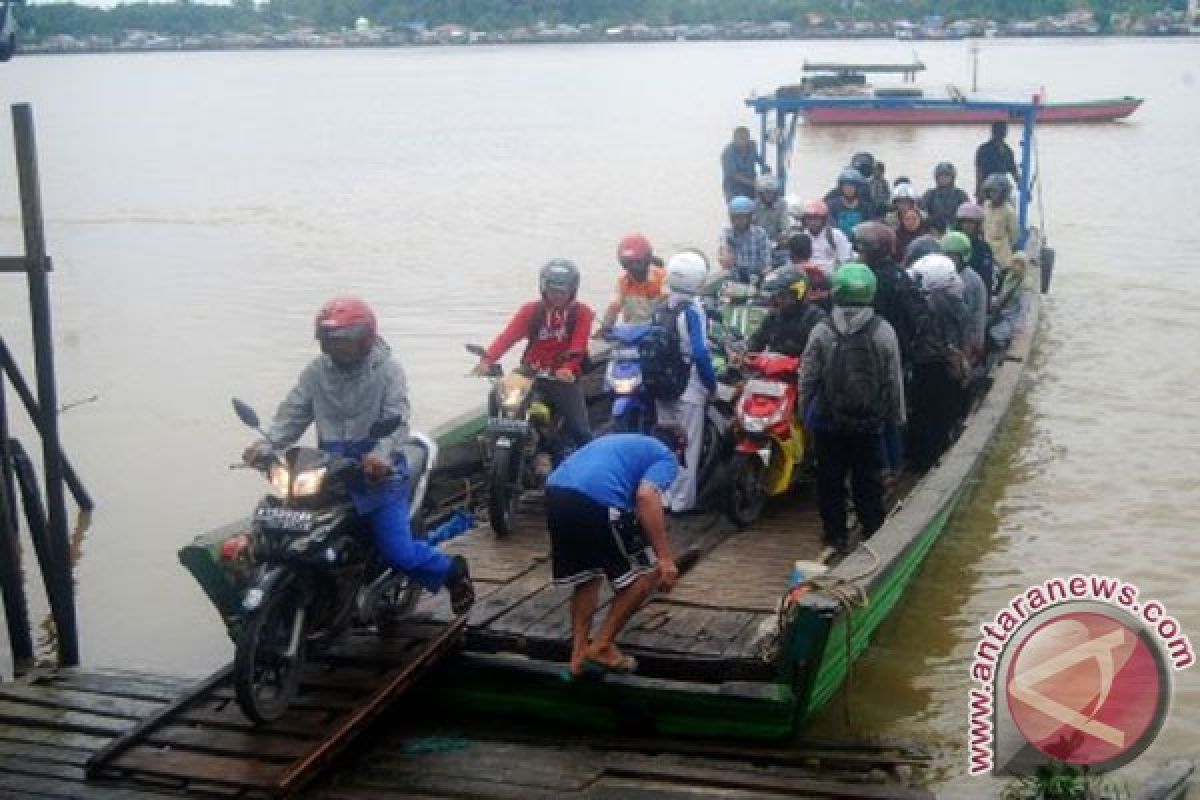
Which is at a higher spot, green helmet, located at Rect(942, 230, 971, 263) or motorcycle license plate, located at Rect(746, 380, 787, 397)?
green helmet, located at Rect(942, 230, 971, 263)

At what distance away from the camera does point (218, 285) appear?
24094 millimetres

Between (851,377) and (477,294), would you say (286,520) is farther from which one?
(477,294)

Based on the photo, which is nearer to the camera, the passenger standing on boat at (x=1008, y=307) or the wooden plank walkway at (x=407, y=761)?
the wooden plank walkway at (x=407, y=761)

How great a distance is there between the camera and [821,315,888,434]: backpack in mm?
8031

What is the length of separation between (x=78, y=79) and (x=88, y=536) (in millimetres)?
99718

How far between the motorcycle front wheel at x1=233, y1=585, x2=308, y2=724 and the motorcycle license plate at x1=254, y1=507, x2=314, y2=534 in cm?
24

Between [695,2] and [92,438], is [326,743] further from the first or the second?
[695,2]

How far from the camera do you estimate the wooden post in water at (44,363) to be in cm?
777

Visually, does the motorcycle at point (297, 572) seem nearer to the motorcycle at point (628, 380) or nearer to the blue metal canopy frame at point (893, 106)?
the motorcycle at point (628, 380)

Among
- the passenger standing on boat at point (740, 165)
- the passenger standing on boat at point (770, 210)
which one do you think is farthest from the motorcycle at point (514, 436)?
the passenger standing on boat at point (740, 165)

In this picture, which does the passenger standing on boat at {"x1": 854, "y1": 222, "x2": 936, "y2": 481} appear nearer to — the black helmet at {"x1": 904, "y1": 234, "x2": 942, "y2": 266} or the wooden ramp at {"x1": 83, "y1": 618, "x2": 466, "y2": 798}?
the black helmet at {"x1": 904, "y1": 234, "x2": 942, "y2": 266}

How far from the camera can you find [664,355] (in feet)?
28.8

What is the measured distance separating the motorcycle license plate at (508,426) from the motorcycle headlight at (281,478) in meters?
2.13

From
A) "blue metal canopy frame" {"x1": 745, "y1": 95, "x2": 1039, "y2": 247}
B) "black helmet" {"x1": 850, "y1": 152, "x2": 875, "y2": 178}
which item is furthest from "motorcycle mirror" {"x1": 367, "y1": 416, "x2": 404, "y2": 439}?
"blue metal canopy frame" {"x1": 745, "y1": 95, "x2": 1039, "y2": 247}
